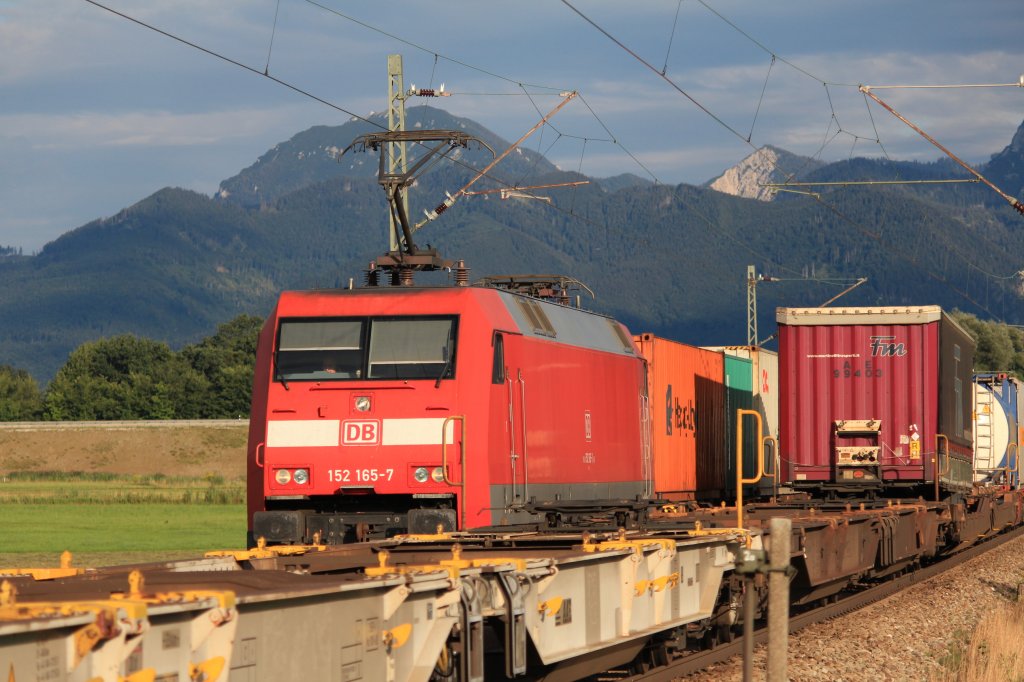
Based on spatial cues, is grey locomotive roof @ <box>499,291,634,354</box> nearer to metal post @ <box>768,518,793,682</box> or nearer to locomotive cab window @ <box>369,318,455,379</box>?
locomotive cab window @ <box>369,318,455,379</box>

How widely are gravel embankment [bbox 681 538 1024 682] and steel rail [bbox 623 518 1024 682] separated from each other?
0.13 meters

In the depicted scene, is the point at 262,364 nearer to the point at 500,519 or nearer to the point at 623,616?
the point at 500,519

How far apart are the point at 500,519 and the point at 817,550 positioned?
3.67 m

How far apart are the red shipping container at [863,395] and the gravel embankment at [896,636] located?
2140 mm

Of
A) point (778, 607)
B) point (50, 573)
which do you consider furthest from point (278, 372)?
point (778, 607)

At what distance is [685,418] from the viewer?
2797cm

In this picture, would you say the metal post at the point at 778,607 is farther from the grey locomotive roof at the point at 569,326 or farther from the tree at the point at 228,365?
the tree at the point at 228,365

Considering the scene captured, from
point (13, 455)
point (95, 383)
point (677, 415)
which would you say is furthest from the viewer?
point (95, 383)

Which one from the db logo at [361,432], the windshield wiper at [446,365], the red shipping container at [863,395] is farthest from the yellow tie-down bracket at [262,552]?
the red shipping container at [863,395]

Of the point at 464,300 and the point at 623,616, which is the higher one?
the point at 464,300

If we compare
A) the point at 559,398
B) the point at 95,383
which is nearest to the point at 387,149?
the point at 559,398

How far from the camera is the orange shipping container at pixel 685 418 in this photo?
2564 centimetres

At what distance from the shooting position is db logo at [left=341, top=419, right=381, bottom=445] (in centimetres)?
1603

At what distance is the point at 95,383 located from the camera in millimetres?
156500
